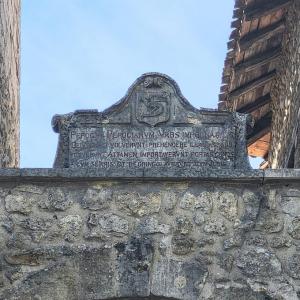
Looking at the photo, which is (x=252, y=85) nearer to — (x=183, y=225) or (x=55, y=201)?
(x=183, y=225)

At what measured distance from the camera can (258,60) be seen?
1448 cm

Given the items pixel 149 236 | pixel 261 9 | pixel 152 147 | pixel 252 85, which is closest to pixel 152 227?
pixel 149 236

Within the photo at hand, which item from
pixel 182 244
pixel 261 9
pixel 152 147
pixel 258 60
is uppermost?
pixel 261 9

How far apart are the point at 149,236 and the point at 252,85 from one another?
6606mm

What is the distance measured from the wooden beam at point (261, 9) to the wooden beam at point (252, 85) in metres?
1.61

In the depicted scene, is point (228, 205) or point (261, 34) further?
point (261, 34)

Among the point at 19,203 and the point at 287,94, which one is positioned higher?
the point at 287,94

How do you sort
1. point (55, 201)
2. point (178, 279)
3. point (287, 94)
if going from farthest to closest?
1. point (287, 94)
2. point (55, 201)
3. point (178, 279)

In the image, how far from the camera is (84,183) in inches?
357

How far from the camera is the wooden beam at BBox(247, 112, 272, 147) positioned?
16438mm

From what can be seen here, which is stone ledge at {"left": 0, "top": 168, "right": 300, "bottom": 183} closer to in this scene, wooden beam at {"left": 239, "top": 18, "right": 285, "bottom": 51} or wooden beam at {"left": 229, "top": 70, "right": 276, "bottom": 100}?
wooden beam at {"left": 239, "top": 18, "right": 285, "bottom": 51}

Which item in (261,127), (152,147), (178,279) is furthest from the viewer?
(261,127)

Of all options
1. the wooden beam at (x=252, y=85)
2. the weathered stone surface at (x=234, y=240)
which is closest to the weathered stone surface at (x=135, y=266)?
the weathered stone surface at (x=234, y=240)

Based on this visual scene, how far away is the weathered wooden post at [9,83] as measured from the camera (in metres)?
12.2
